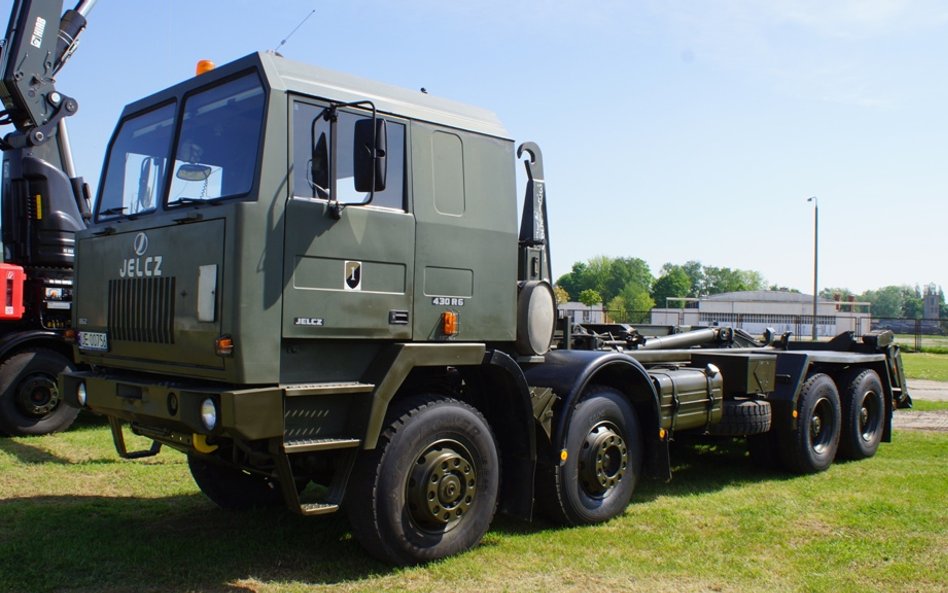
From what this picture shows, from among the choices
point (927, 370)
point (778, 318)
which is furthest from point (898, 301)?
point (927, 370)

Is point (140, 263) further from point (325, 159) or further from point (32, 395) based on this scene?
point (32, 395)

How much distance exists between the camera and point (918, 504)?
699 centimetres

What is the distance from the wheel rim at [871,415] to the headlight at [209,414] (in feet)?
25.8

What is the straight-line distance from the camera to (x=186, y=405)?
446cm

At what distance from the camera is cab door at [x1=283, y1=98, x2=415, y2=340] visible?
182 inches

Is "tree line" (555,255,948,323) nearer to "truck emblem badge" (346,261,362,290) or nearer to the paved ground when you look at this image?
the paved ground

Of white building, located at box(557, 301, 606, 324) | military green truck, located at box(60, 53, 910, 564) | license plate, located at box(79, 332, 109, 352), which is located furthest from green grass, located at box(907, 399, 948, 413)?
license plate, located at box(79, 332, 109, 352)

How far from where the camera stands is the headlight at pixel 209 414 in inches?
173

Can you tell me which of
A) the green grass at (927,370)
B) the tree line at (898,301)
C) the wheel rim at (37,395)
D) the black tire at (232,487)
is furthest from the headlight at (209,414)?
the tree line at (898,301)

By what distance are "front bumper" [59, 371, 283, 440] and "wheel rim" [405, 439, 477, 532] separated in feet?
3.24

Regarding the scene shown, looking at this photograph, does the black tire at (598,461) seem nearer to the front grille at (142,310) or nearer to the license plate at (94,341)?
the front grille at (142,310)

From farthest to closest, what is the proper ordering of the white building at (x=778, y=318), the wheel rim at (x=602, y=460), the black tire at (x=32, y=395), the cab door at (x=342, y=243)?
the white building at (x=778, y=318) < the black tire at (x=32, y=395) < the wheel rim at (x=602, y=460) < the cab door at (x=342, y=243)

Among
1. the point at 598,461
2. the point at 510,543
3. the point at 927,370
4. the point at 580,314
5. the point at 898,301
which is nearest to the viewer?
the point at 510,543

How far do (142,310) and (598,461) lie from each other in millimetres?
3394
